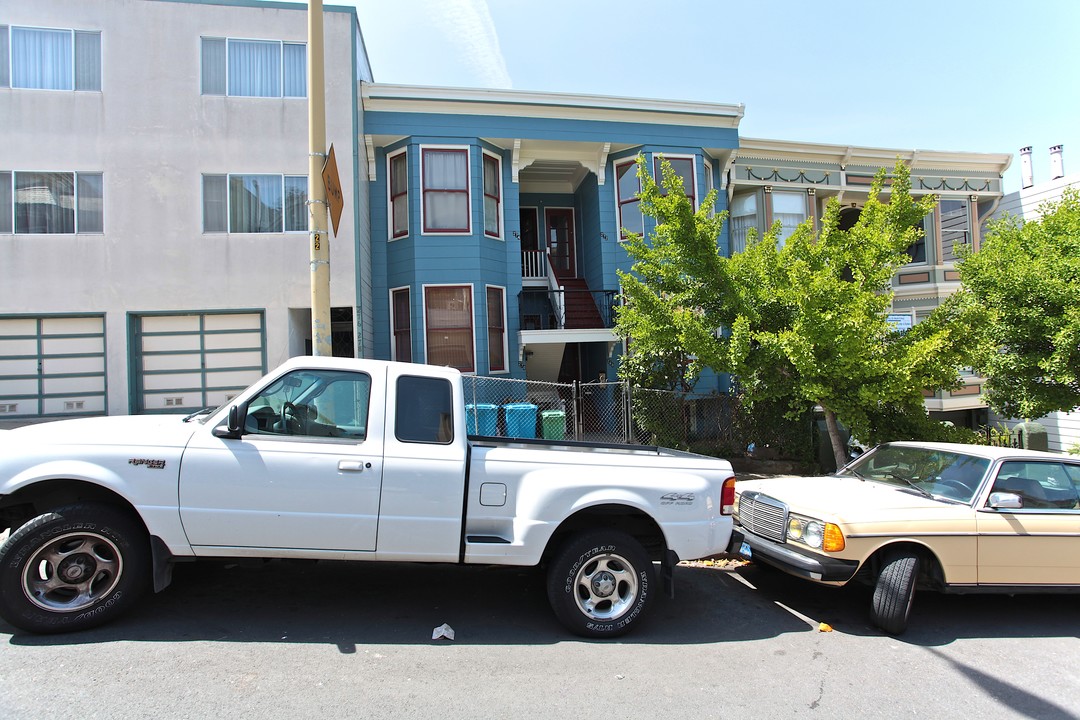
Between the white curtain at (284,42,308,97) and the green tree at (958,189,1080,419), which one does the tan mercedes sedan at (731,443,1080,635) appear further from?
the white curtain at (284,42,308,97)

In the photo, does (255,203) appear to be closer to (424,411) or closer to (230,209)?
(230,209)

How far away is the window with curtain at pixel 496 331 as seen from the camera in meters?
14.3

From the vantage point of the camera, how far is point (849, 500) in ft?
17.1

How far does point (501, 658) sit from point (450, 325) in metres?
10.5

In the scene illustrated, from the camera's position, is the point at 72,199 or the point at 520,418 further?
the point at 72,199

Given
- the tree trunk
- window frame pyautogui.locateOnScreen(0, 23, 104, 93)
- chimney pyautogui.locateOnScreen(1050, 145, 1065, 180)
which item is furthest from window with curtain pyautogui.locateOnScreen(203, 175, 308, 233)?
chimney pyautogui.locateOnScreen(1050, 145, 1065, 180)

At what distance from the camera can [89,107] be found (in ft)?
40.5

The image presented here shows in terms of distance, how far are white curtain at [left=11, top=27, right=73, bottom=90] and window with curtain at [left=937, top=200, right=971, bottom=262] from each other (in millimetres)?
22557

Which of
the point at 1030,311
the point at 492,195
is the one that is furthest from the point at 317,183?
the point at 1030,311

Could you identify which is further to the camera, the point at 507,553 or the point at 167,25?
the point at 167,25

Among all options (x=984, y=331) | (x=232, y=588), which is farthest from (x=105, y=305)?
(x=984, y=331)

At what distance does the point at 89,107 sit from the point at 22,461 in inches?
461

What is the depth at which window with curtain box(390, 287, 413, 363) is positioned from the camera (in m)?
14.1

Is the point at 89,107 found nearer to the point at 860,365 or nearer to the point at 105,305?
the point at 105,305
